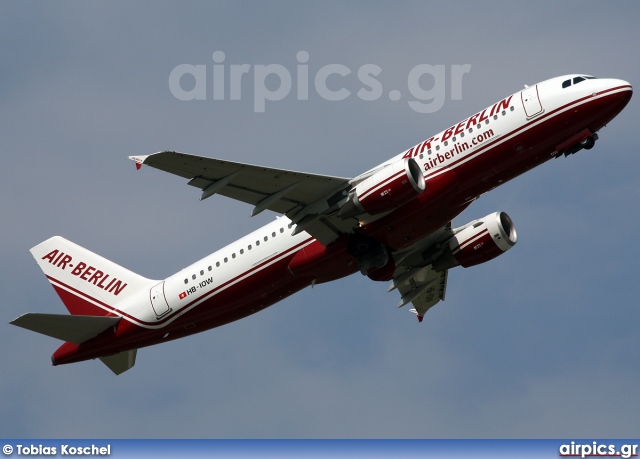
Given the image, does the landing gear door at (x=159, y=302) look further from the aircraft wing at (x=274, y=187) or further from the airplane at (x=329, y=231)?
the aircraft wing at (x=274, y=187)

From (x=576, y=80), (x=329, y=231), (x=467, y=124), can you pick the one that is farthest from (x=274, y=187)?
(x=576, y=80)

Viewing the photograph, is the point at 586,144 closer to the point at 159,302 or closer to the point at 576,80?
the point at 576,80

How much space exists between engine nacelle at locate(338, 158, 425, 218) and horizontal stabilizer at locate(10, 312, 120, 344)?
13.1 metres

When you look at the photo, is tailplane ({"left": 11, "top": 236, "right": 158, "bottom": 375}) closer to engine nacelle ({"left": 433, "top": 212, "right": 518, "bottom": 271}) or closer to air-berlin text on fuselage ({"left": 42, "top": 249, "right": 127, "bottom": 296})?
air-berlin text on fuselage ({"left": 42, "top": 249, "right": 127, "bottom": 296})

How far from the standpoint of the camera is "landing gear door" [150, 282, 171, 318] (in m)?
52.7

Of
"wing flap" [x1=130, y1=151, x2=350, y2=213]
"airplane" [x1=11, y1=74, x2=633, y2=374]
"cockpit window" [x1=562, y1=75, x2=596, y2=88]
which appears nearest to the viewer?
"wing flap" [x1=130, y1=151, x2=350, y2=213]

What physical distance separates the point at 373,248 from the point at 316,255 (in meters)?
2.51

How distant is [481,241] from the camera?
2154 inches

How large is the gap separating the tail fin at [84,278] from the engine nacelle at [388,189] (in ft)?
39.2

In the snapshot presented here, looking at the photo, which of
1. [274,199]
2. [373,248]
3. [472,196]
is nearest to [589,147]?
[472,196]

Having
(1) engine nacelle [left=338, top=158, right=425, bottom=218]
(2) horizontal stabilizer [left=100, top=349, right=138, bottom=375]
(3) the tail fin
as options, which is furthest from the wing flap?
(2) horizontal stabilizer [left=100, top=349, right=138, bottom=375]

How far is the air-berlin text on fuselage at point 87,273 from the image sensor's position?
55216 mm

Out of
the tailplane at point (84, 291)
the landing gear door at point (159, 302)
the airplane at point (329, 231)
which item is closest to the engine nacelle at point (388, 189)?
the airplane at point (329, 231)

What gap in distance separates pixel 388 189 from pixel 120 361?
16504 mm
